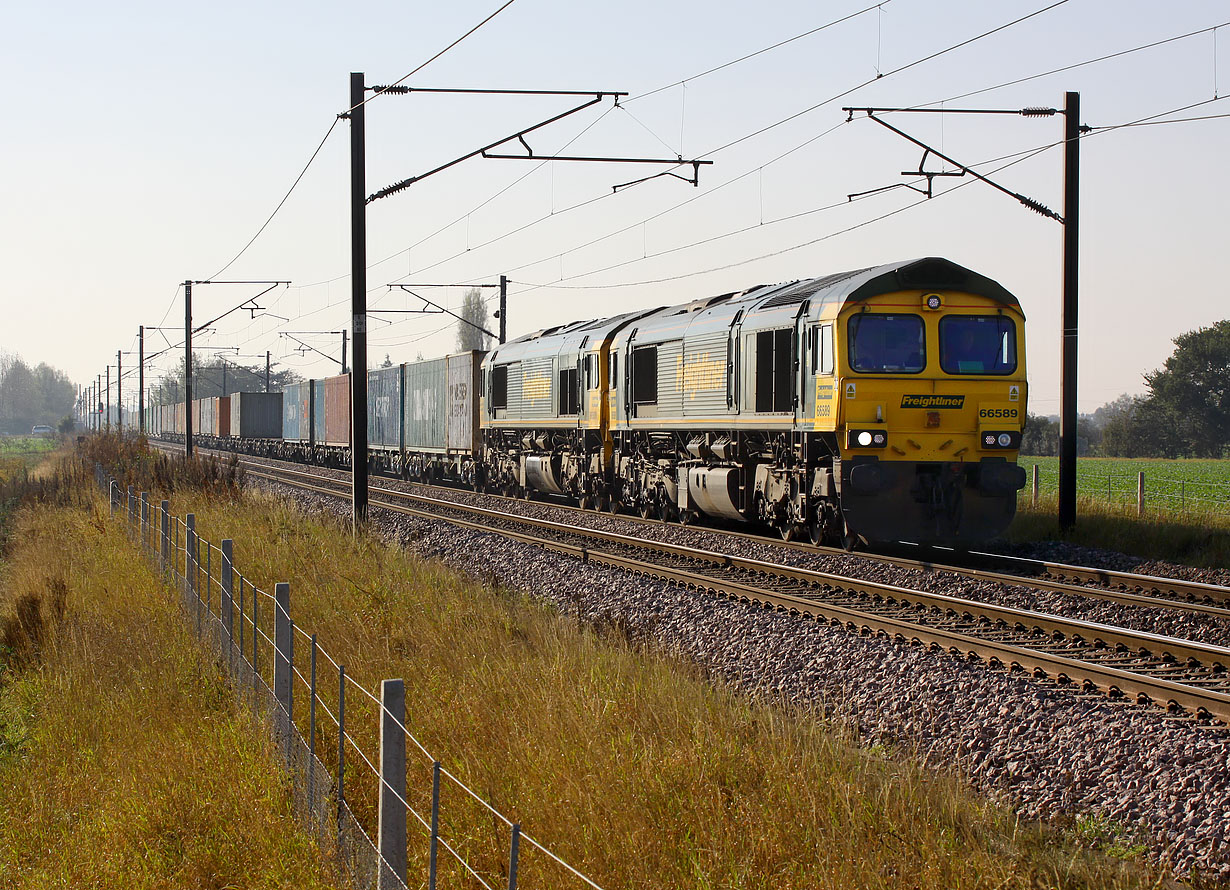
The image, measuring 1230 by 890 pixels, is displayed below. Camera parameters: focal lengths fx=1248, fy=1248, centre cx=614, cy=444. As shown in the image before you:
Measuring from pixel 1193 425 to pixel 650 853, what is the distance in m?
85.0

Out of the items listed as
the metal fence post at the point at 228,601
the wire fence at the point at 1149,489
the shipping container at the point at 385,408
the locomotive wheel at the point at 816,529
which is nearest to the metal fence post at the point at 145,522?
the metal fence post at the point at 228,601

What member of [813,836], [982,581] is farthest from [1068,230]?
[813,836]

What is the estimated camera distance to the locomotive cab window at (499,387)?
2903 cm

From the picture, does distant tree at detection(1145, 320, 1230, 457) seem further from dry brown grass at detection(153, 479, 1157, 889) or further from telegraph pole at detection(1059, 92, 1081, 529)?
dry brown grass at detection(153, 479, 1157, 889)

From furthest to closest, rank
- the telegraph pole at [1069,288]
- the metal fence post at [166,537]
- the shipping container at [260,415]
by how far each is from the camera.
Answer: the shipping container at [260,415] → the telegraph pole at [1069,288] → the metal fence post at [166,537]

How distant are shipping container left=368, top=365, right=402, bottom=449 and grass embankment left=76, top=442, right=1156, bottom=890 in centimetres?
2992

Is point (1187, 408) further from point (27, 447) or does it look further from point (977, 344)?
point (27, 447)

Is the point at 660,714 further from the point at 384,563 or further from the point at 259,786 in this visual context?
the point at 384,563

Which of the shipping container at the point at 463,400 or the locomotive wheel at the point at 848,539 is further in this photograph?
the shipping container at the point at 463,400

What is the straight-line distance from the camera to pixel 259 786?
665 centimetres

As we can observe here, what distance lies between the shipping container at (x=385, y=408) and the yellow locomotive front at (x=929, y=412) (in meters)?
24.5

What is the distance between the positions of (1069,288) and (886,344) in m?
4.62

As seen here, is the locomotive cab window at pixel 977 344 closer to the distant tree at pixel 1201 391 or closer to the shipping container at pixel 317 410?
the shipping container at pixel 317 410

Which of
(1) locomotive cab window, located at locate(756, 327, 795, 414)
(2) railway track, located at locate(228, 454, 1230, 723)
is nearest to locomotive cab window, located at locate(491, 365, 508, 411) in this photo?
(2) railway track, located at locate(228, 454, 1230, 723)
